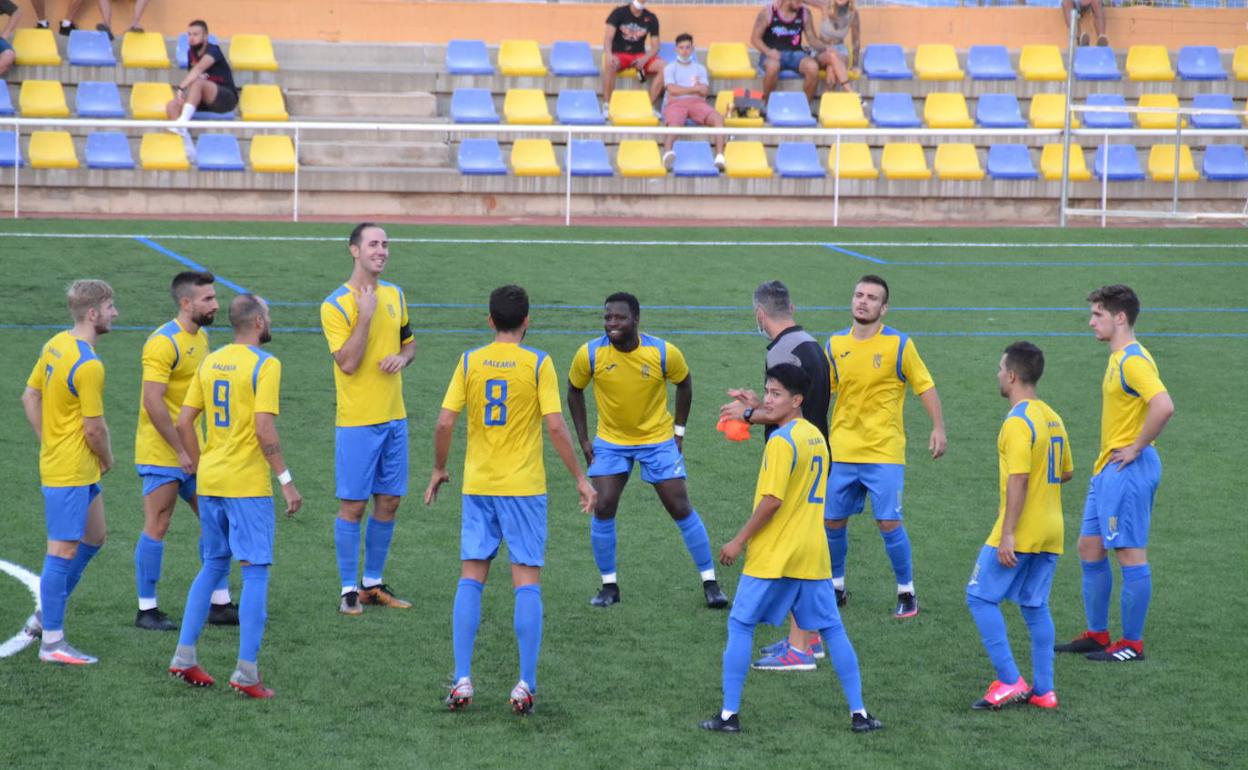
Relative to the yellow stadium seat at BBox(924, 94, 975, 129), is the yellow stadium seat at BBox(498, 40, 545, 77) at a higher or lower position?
higher

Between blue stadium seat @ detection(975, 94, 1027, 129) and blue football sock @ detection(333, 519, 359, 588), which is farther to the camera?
blue stadium seat @ detection(975, 94, 1027, 129)

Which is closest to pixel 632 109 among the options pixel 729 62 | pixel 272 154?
pixel 729 62

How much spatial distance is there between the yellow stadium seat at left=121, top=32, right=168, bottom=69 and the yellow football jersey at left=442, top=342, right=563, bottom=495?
62.8 feet

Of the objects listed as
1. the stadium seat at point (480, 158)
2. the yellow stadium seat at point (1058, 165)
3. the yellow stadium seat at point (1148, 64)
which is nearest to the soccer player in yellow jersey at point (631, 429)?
the stadium seat at point (480, 158)

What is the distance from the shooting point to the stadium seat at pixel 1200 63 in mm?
26797

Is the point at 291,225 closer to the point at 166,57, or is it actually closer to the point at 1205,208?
the point at 166,57

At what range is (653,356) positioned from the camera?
845cm

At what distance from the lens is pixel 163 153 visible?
74.4 ft

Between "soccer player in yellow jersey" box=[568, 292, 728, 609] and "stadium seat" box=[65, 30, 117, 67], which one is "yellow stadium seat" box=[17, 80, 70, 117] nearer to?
"stadium seat" box=[65, 30, 117, 67]

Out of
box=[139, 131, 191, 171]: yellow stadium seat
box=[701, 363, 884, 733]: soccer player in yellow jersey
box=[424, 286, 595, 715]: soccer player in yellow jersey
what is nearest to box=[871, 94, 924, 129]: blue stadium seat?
box=[139, 131, 191, 171]: yellow stadium seat

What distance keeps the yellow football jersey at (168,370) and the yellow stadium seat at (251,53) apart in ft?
59.1

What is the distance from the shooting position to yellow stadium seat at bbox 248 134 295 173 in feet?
74.3

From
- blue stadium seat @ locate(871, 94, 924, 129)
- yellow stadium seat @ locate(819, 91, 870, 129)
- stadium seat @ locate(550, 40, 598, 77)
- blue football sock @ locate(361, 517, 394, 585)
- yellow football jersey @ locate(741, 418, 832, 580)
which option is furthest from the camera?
stadium seat @ locate(550, 40, 598, 77)

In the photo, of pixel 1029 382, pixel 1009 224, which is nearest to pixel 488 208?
pixel 1009 224
